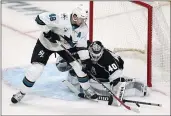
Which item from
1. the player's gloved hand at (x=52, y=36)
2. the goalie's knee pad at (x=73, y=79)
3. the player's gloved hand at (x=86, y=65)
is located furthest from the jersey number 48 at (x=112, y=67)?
the player's gloved hand at (x=52, y=36)

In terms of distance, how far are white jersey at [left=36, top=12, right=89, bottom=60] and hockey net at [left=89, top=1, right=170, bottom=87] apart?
0.51 metres

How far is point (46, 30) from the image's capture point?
3.06 m

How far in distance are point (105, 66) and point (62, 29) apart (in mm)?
385

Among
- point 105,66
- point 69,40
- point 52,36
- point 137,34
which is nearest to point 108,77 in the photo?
point 105,66

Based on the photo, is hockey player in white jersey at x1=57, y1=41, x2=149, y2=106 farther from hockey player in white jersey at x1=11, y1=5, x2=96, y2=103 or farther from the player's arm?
the player's arm

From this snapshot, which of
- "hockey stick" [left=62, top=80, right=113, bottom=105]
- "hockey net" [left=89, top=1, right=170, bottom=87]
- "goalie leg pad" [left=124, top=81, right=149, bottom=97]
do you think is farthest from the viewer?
"hockey net" [left=89, top=1, right=170, bottom=87]

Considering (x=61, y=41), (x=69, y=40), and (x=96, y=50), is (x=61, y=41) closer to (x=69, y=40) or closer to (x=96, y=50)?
(x=69, y=40)

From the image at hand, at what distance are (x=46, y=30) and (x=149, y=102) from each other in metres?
0.81

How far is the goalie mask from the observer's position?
10.4 feet

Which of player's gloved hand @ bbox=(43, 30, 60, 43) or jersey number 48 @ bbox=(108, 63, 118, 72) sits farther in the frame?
jersey number 48 @ bbox=(108, 63, 118, 72)

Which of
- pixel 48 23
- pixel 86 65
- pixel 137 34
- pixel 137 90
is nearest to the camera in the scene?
pixel 48 23

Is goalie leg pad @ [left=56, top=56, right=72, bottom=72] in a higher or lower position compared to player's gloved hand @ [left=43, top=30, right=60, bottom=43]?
lower

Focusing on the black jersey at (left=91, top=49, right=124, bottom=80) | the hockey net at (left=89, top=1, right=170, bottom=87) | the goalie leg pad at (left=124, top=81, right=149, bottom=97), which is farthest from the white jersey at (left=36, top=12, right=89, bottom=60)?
the hockey net at (left=89, top=1, right=170, bottom=87)

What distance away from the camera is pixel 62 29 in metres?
3.07
